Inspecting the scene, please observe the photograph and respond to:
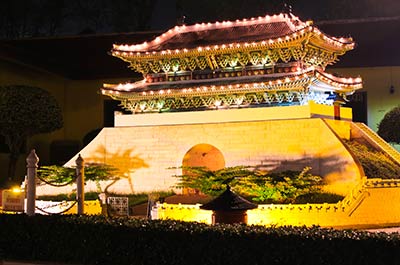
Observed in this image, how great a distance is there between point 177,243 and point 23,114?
612 inches

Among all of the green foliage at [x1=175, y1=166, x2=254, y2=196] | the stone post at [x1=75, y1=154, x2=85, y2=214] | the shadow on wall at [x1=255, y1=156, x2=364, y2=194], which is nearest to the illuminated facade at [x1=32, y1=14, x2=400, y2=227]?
the shadow on wall at [x1=255, y1=156, x2=364, y2=194]

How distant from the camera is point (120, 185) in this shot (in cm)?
1922

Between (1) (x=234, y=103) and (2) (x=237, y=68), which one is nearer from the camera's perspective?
(1) (x=234, y=103)

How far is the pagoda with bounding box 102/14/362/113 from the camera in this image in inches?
707

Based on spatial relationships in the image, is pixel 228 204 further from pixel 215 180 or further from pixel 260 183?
pixel 215 180

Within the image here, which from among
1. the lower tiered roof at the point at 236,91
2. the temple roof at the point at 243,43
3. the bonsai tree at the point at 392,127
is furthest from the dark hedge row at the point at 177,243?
the bonsai tree at the point at 392,127

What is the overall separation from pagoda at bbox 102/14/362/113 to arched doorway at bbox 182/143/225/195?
1.45 meters

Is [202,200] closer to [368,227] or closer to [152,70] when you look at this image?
[368,227]

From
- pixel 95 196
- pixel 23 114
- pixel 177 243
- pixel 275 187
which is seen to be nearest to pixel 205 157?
pixel 95 196

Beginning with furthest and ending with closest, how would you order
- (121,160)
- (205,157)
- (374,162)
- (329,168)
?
(205,157)
(121,160)
(329,168)
(374,162)

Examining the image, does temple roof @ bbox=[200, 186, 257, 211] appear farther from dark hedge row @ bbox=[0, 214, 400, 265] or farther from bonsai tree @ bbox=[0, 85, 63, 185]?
bonsai tree @ bbox=[0, 85, 63, 185]

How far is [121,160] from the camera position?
19.5 metres

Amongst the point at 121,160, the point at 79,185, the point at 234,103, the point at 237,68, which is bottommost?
the point at 79,185

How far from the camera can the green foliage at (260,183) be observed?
1483cm
